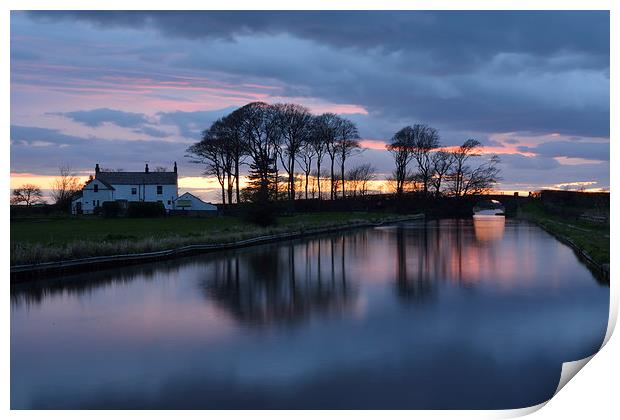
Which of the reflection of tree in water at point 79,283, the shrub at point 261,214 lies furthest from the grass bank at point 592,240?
the shrub at point 261,214

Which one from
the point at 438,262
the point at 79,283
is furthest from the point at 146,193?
the point at 79,283

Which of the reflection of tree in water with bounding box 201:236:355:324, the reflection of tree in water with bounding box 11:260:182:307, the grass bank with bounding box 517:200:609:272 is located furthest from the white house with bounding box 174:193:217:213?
the reflection of tree in water with bounding box 11:260:182:307

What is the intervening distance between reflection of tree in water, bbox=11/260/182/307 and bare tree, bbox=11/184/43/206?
45.8 feet

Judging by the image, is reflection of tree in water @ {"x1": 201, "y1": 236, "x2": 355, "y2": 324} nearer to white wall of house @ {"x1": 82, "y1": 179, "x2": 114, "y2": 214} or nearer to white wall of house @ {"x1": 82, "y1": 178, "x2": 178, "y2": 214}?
white wall of house @ {"x1": 82, "y1": 179, "x2": 114, "y2": 214}

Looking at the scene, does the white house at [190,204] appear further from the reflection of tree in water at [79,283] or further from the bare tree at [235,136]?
the reflection of tree in water at [79,283]

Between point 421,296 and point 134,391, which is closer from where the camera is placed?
point 134,391

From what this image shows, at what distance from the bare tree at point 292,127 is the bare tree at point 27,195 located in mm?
15773

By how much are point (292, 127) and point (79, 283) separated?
31498mm

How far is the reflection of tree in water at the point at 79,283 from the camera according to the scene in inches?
Result: 498
